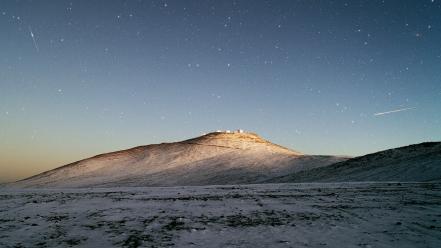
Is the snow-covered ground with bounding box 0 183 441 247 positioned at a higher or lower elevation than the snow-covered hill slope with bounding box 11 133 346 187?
lower

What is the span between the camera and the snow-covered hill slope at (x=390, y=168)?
21495 mm

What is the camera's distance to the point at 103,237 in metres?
5.67

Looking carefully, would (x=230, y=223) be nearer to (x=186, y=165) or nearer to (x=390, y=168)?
(x=390, y=168)

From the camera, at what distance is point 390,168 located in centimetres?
2433

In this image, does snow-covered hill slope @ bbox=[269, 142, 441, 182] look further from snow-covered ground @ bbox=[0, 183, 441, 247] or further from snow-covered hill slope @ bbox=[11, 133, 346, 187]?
snow-covered ground @ bbox=[0, 183, 441, 247]

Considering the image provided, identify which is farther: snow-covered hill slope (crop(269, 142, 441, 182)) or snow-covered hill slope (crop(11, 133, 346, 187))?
snow-covered hill slope (crop(11, 133, 346, 187))

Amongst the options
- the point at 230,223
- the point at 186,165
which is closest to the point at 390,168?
the point at 230,223

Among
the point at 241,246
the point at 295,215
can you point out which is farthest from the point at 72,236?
the point at 295,215

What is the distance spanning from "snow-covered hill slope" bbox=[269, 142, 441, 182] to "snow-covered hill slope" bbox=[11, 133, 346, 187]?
781 cm

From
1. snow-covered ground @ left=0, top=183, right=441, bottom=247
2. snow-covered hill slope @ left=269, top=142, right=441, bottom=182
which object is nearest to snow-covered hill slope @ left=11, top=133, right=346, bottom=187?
snow-covered hill slope @ left=269, top=142, right=441, bottom=182

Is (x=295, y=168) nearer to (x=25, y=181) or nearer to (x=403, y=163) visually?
(x=403, y=163)

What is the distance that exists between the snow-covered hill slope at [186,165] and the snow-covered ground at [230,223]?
86.1 feet

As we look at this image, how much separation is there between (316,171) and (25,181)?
35.3 meters

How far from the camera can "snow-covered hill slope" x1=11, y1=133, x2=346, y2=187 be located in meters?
39.4
